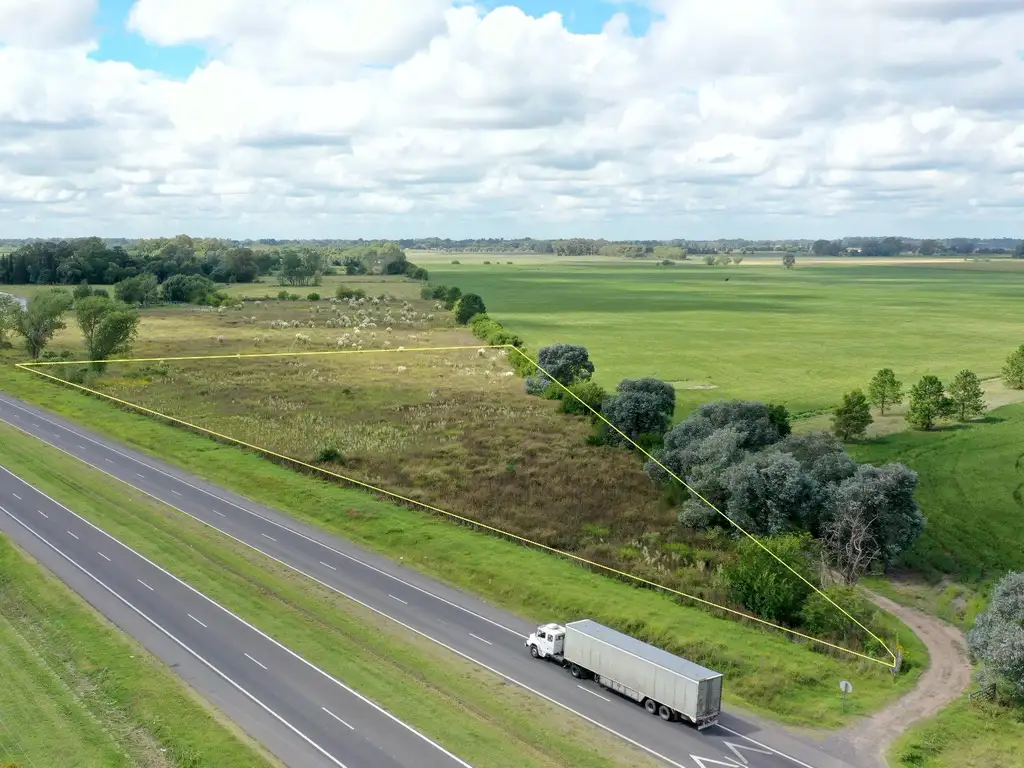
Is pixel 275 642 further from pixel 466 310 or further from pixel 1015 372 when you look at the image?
pixel 466 310

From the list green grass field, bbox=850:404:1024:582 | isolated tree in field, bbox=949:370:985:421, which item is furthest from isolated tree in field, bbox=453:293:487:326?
green grass field, bbox=850:404:1024:582

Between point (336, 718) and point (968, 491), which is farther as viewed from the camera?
point (968, 491)

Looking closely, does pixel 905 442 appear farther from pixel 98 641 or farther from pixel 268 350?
pixel 268 350

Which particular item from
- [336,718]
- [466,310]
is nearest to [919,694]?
[336,718]

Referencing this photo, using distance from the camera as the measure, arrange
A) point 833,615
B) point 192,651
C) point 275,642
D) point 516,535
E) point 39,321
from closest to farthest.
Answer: point 192,651 < point 275,642 < point 833,615 < point 516,535 < point 39,321

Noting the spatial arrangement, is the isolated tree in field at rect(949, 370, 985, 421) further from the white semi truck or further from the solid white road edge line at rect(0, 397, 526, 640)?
the white semi truck

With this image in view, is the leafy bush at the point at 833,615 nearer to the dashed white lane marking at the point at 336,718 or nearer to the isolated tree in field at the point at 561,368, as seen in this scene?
the dashed white lane marking at the point at 336,718

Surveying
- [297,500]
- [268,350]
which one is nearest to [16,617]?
[297,500]
